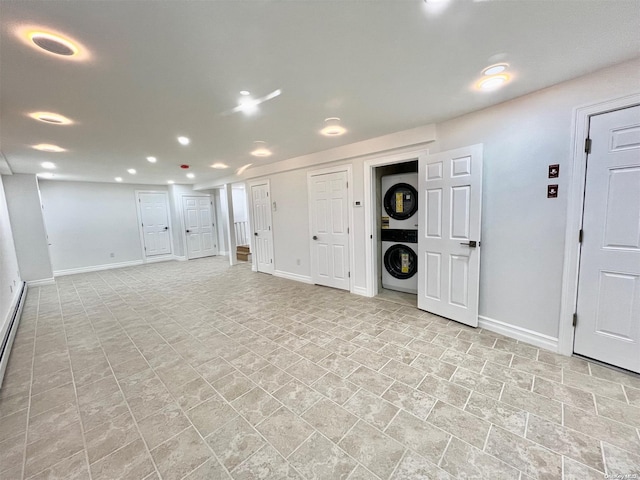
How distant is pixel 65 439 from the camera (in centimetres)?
155

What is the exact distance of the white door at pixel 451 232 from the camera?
265 centimetres

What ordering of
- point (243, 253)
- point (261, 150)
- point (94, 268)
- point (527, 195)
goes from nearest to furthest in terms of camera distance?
1. point (527, 195)
2. point (261, 150)
3. point (94, 268)
4. point (243, 253)

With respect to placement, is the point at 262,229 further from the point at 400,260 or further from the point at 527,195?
the point at 527,195

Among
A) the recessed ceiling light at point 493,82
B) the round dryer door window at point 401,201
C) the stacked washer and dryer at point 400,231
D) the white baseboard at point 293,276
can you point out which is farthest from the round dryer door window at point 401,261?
the recessed ceiling light at point 493,82

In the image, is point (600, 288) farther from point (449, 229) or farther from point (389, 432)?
point (389, 432)

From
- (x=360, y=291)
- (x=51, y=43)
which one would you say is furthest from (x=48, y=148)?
(x=360, y=291)

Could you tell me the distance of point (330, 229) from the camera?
4367mm

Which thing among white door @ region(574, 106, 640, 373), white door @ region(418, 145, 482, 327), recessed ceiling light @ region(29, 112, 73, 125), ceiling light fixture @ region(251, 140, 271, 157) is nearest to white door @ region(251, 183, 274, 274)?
ceiling light fixture @ region(251, 140, 271, 157)

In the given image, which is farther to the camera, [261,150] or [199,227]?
[199,227]

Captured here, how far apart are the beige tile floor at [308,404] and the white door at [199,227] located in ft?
15.5

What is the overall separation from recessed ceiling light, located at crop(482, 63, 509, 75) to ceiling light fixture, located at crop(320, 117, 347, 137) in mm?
1350

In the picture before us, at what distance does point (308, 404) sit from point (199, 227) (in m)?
7.35

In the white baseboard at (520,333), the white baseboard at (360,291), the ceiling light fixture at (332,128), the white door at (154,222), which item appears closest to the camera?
the white baseboard at (520,333)

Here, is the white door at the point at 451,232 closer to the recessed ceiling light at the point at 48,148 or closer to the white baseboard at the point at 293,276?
the white baseboard at the point at 293,276
